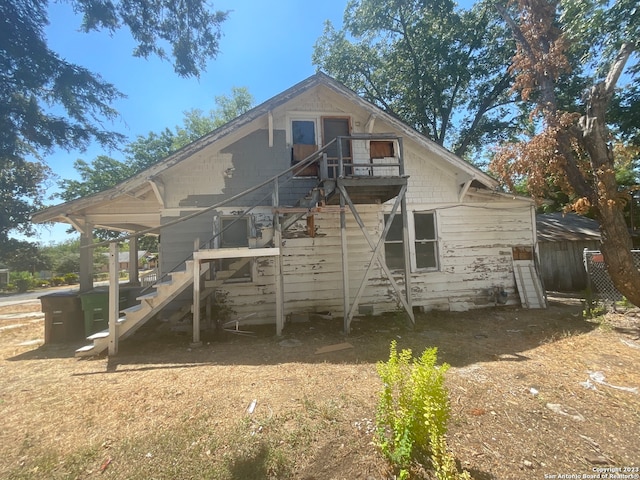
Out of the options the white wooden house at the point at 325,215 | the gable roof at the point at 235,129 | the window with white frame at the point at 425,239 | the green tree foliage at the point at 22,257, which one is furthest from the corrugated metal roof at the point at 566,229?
the green tree foliage at the point at 22,257

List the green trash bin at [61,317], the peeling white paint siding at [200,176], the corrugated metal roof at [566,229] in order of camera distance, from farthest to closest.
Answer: the corrugated metal roof at [566,229], the peeling white paint siding at [200,176], the green trash bin at [61,317]

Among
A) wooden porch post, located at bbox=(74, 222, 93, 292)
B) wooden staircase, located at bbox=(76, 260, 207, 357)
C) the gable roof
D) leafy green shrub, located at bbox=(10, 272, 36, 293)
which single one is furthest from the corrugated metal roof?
leafy green shrub, located at bbox=(10, 272, 36, 293)

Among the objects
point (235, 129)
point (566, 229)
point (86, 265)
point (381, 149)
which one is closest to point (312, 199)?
point (235, 129)

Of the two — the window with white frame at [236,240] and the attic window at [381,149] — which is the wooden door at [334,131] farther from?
the window with white frame at [236,240]

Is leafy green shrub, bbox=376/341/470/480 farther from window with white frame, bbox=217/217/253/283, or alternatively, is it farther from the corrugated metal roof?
the corrugated metal roof

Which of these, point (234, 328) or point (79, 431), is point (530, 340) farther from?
point (79, 431)

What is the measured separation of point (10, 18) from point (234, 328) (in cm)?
759

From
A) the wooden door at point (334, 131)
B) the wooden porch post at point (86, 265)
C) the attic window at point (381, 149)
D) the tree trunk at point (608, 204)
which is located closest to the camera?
the tree trunk at point (608, 204)

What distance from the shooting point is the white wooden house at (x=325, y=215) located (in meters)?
6.86

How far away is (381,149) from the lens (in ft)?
28.0

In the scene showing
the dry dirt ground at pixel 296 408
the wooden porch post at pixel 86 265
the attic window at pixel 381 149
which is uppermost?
the attic window at pixel 381 149

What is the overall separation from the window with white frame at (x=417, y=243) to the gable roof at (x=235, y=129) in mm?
1786

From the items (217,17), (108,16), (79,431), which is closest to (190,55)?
(217,17)

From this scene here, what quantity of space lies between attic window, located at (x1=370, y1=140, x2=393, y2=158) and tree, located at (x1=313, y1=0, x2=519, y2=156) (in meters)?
12.9
